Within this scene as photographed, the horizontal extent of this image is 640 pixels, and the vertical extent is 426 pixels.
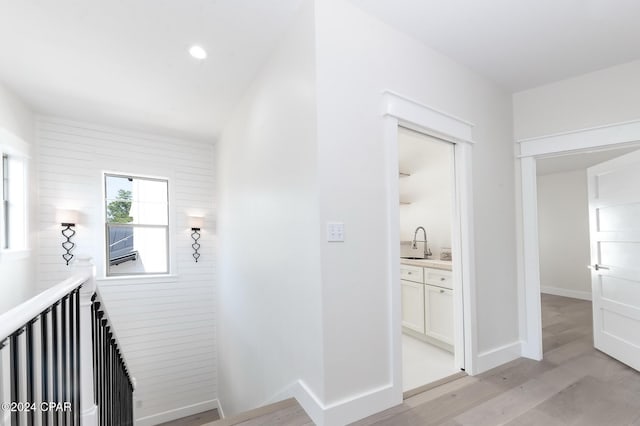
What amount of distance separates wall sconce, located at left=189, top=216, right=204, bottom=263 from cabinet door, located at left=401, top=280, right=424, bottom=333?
318 centimetres

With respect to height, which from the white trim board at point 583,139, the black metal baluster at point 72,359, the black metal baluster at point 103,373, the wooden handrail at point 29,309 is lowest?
the black metal baluster at point 103,373

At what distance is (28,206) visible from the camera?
3.35 m

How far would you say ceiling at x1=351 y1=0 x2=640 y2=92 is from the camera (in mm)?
1938

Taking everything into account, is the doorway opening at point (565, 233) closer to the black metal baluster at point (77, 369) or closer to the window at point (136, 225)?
the black metal baluster at point (77, 369)

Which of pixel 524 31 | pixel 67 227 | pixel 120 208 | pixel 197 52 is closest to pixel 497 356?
pixel 524 31

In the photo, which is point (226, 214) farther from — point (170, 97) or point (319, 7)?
point (319, 7)

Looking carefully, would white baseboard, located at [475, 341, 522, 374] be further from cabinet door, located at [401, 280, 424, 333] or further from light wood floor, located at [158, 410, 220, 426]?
light wood floor, located at [158, 410, 220, 426]

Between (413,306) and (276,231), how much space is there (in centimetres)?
232

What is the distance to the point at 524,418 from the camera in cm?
189

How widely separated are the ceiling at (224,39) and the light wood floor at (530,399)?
8.82 ft

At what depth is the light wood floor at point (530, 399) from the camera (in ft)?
6.10

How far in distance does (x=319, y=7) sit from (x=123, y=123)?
136 inches

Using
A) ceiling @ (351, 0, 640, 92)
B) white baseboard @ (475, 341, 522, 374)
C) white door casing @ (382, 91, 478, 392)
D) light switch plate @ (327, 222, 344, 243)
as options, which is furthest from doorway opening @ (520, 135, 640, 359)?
light switch plate @ (327, 222, 344, 243)

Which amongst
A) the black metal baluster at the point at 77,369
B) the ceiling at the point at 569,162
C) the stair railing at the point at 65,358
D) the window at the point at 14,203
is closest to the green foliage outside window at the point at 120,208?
the window at the point at 14,203
